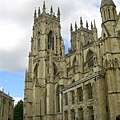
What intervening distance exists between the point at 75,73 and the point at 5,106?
53.2 feet

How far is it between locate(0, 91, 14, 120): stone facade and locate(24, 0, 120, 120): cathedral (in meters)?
5.51

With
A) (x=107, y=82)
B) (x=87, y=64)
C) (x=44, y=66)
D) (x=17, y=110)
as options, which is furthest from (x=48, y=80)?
(x=107, y=82)

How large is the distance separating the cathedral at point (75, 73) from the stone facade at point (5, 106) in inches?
217

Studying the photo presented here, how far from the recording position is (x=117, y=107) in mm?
21391

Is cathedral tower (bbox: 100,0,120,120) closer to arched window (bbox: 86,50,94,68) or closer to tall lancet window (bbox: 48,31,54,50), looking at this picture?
arched window (bbox: 86,50,94,68)

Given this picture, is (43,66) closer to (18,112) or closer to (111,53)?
(18,112)

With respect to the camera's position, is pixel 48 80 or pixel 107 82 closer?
pixel 107 82

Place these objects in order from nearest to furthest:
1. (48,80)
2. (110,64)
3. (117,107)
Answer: (117,107) → (110,64) → (48,80)

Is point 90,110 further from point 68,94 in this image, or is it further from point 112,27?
point 112,27

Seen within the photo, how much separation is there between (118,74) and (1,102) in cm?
2643

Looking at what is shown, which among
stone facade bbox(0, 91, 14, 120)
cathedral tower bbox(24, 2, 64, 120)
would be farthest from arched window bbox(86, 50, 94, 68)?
stone facade bbox(0, 91, 14, 120)

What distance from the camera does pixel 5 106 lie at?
43.7 metres

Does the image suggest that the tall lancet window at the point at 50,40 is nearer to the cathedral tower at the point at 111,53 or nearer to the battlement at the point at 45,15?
the battlement at the point at 45,15

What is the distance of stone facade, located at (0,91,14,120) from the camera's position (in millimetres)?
41094
